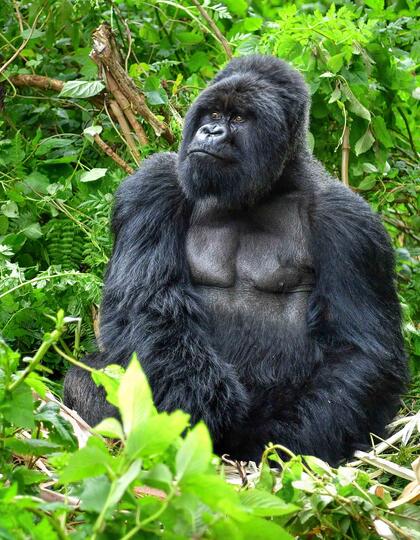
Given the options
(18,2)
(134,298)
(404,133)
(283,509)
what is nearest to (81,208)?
(134,298)

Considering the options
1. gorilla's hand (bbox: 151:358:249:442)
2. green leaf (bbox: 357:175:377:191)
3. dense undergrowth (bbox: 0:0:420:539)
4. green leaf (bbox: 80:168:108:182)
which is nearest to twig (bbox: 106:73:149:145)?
dense undergrowth (bbox: 0:0:420:539)

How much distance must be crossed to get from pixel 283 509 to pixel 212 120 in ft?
7.24

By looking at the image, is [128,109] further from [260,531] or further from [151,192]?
[260,531]

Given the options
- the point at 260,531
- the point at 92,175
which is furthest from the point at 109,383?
the point at 92,175

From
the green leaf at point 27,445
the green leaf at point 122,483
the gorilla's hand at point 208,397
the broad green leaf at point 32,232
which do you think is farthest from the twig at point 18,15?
the green leaf at point 122,483

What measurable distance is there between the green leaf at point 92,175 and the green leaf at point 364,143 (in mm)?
1254

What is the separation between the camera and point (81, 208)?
16.2 feet

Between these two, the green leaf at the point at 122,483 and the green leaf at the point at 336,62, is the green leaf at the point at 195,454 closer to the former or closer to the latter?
the green leaf at the point at 122,483

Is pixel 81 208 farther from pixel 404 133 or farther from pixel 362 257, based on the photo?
pixel 404 133

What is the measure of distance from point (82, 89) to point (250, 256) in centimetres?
141

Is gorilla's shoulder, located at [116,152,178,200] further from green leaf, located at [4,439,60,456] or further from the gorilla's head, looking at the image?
green leaf, located at [4,439,60,456]

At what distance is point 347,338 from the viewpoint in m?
3.94

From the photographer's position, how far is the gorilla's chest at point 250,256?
4.09 m

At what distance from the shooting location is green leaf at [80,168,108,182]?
4891 mm
